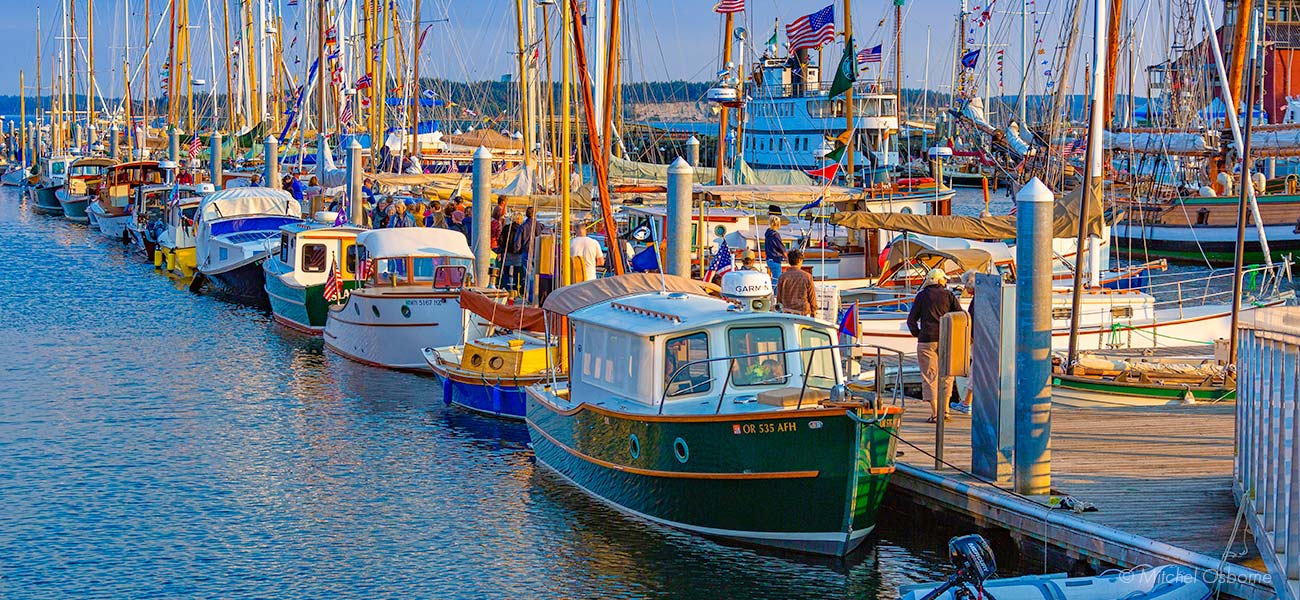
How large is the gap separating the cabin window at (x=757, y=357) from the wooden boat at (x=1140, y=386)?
552 centimetres

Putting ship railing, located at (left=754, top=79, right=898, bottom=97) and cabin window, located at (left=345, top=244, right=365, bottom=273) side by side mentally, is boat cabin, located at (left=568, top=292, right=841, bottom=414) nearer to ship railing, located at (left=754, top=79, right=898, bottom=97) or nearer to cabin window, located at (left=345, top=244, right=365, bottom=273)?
cabin window, located at (left=345, top=244, right=365, bottom=273)

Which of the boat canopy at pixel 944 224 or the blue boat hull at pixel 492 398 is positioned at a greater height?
the boat canopy at pixel 944 224

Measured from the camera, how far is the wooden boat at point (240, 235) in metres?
39.5

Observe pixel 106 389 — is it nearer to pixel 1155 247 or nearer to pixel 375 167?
pixel 375 167

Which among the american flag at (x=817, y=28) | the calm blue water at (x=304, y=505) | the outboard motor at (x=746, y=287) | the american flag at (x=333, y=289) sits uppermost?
the american flag at (x=817, y=28)

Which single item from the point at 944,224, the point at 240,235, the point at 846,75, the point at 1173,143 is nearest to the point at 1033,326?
the point at 944,224

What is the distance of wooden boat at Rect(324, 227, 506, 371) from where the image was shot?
89.7ft

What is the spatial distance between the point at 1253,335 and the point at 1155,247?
130 feet

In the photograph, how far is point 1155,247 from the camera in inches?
1973

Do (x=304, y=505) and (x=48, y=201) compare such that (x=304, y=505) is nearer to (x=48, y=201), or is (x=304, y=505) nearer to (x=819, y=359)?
(x=819, y=359)

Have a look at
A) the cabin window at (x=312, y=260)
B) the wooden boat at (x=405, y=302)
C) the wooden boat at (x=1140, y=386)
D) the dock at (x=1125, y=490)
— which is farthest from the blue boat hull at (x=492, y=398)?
the cabin window at (x=312, y=260)

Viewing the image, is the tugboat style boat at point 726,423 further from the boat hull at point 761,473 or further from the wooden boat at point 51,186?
the wooden boat at point 51,186

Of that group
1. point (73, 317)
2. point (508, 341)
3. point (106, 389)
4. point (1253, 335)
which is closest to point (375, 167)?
point (73, 317)

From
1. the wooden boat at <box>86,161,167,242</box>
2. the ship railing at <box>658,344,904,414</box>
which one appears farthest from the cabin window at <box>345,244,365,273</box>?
the wooden boat at <box>86,161,167,242</box>
